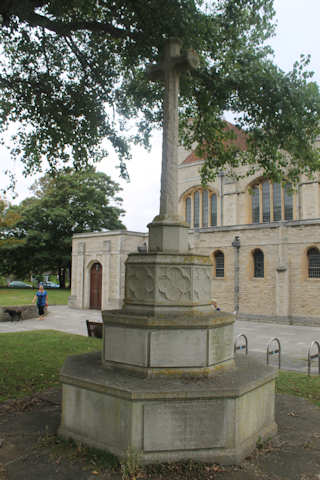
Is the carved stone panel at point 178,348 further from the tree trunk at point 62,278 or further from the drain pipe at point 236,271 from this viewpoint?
the tree trunk at point 62,278

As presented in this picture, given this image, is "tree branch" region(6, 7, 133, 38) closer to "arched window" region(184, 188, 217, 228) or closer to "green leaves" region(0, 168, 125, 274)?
"arched window" region(184, 188, 217, 228)

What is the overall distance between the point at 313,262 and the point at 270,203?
29.5 feet

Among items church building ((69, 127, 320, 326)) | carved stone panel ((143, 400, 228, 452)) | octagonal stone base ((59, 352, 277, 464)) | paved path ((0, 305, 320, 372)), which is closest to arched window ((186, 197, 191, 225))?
church building ((69, 127, 320, 326))

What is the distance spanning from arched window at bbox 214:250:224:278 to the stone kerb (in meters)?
19.0

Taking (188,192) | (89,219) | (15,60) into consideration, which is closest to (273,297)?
(188,192)

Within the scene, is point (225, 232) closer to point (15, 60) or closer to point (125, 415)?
point (15, 60)

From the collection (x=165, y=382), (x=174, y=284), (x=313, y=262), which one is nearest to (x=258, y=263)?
(x=313, y=262)

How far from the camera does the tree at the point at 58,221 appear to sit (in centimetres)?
4075

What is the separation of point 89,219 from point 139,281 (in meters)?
38.1

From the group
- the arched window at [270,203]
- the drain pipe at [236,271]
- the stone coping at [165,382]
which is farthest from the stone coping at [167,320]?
the arched window at [270,203]

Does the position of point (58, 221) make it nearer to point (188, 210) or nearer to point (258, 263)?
point (188, 210)

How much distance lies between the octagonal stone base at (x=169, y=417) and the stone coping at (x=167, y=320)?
2.10ft

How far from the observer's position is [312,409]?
6.00 m

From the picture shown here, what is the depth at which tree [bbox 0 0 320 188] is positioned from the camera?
7.56m
